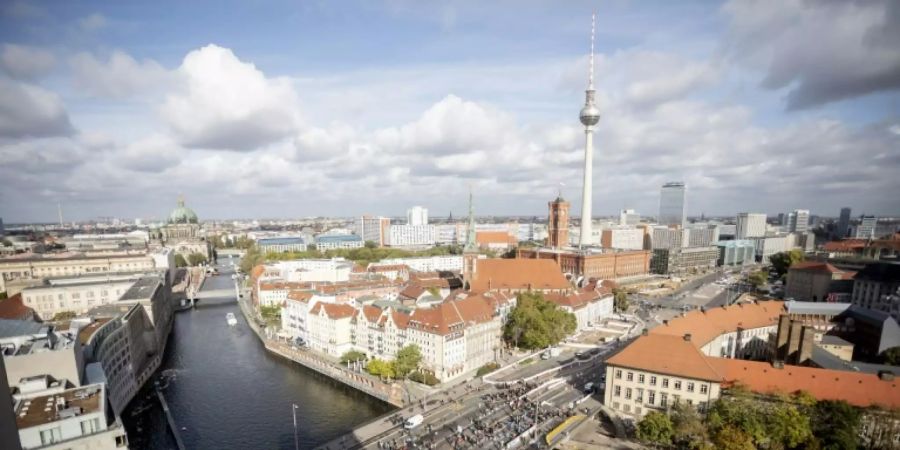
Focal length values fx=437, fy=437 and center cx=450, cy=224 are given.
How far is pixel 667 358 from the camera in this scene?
35469 mm

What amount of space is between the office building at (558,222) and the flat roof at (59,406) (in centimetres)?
9253

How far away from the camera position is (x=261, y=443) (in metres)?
36.3

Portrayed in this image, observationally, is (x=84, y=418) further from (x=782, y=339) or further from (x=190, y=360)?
(x=782, y=339)

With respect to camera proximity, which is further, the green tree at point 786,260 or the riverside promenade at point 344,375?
the green tree at point 786,260

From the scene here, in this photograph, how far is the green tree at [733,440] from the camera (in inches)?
1057

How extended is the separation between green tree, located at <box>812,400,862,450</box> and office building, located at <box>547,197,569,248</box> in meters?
77.4

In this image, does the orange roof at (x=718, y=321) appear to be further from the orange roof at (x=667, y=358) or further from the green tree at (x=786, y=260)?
the green tree at (x=786, y=260)

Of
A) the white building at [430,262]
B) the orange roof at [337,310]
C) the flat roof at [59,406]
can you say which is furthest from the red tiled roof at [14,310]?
the white building at [430,262]

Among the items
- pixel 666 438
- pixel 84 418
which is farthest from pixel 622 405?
pixel 84 418

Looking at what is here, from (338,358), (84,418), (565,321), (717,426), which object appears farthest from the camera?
(565,321)

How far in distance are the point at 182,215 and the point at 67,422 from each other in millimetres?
170111

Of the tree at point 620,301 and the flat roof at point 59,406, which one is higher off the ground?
the flat roof at point 59,406

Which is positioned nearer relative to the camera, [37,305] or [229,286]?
[37,305]

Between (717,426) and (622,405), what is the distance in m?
8.29
